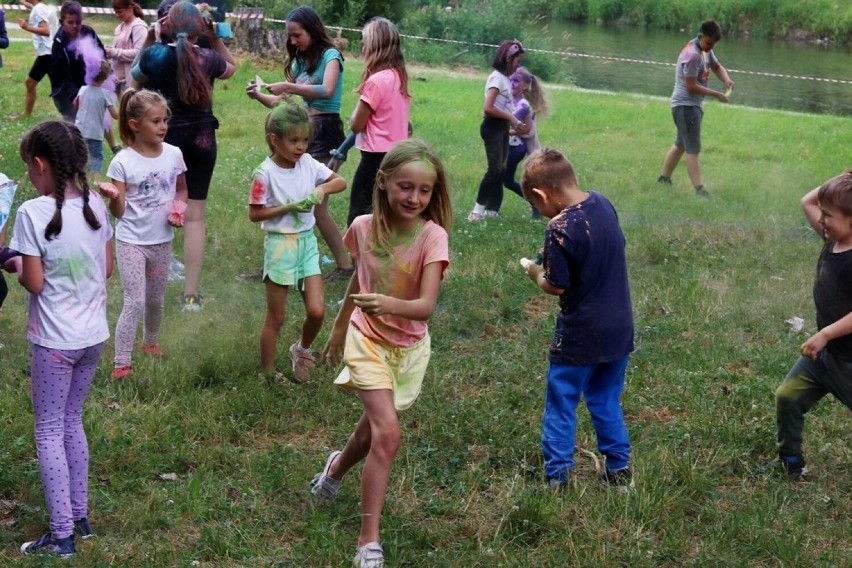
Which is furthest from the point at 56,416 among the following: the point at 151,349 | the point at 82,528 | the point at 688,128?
the point at 688,128

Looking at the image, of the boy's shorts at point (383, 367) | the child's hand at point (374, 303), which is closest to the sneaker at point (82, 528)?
the boy's shorts at point (383, 367)

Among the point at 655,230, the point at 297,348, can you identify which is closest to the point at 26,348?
the point at 297,348

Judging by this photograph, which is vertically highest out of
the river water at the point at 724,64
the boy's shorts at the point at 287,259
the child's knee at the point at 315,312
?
the boy's shorts at the point at 287,259

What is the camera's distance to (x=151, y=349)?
20.8ft

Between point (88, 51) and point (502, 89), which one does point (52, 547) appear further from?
point (88, 51)

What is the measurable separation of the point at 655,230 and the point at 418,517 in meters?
5.63

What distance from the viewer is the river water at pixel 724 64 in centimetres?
2267

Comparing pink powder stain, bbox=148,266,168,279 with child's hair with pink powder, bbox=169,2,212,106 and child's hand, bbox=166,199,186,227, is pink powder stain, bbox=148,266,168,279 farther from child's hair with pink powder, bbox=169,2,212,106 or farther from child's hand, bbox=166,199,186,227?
child's hair with pink powder, bbox=169,2,212,106

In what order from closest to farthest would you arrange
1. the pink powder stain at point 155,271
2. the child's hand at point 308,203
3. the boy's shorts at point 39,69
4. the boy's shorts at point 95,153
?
the child's hand at point 308,203, the pink powder stain at point 155,271, the boy's shorts at point 95,153, the boy's shorts at point 39,69

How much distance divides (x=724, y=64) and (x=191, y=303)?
922 inches

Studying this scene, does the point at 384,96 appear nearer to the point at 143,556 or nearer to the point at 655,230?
the point at 655,230

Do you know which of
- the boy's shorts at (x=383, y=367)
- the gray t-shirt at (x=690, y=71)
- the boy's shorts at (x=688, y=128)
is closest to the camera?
the boy's shorts at (x=383, y=367)

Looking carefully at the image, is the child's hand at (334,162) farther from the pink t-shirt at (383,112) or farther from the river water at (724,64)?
the river water at (724,64)

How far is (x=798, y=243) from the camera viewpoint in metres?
9.34
